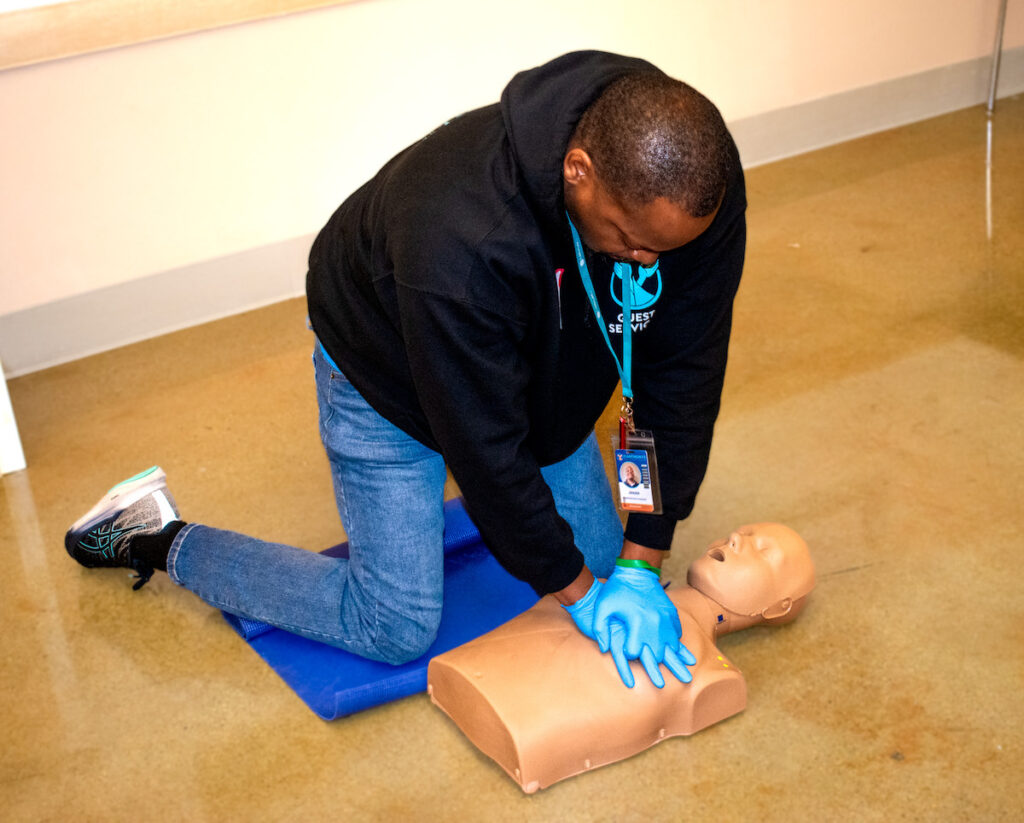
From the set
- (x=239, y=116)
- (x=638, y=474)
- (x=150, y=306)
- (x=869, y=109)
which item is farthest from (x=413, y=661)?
(x=869, y=109)

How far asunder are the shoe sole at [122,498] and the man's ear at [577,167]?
1124 millimetres

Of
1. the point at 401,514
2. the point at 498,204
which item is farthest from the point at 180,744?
the point at 498,204

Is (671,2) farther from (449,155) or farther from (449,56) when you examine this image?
(449,155)

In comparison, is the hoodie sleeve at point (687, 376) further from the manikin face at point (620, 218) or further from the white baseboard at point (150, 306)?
the white baseboard at point (150, 306)

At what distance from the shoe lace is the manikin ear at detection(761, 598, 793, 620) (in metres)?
1.06

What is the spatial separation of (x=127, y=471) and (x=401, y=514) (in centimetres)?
100

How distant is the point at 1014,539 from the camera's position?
2.03 meters

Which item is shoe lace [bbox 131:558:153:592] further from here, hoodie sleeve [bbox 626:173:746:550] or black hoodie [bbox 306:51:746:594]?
hoodie sleeve [bbox 626:173:746:550]

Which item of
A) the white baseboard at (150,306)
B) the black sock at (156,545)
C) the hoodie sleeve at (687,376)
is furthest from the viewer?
the white baseboard at (150,306)

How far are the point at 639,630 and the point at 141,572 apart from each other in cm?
94

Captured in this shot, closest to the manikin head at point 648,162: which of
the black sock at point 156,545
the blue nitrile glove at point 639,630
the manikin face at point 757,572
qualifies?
the blue nitrile glove at point 639,630

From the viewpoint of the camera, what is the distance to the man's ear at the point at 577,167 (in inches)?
48.8

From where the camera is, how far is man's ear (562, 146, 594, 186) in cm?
124

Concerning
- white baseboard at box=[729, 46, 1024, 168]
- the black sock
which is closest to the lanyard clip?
the black sock
